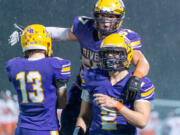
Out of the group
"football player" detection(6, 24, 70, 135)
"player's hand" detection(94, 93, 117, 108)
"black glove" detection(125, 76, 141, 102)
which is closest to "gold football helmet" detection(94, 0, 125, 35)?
"football player" detection(6, 24, 70, 135)

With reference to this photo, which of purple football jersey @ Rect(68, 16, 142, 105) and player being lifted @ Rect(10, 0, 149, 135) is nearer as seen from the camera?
player being lifted @ Rect(10, 0, 149, 135)

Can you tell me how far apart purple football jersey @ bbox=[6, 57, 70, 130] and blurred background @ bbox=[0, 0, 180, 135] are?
180 cm

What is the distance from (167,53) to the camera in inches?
178

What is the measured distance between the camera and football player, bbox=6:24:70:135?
2.21 m

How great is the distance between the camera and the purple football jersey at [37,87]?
221cm

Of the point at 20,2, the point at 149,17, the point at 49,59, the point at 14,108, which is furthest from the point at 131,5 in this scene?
the point at 49,59

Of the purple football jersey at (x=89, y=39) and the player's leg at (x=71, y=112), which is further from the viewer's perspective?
the player's leg at (x=71, y=112)

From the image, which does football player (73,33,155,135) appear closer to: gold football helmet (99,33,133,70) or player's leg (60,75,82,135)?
gold football helmet (99,33,133,70)

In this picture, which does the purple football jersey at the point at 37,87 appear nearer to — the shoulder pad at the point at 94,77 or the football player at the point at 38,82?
the football player at the point at 38,82

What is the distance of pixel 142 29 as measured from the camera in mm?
4316

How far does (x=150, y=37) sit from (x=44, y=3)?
1.31 metres

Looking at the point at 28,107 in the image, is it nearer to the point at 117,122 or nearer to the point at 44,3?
the point at 117,122

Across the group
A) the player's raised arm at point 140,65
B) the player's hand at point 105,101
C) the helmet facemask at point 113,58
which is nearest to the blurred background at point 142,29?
Result: the player's raised arm at point 140,65

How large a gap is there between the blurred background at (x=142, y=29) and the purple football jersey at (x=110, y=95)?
205 centimetres
